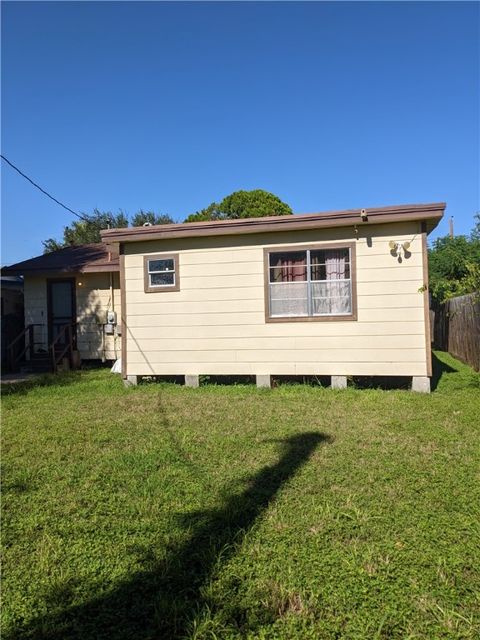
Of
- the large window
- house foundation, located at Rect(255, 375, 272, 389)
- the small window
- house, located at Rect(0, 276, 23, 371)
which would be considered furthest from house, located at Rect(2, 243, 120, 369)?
the large window

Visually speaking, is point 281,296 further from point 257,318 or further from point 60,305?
point 60,305

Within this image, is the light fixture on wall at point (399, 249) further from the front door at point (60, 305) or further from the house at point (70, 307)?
the front door at point (60, 305)

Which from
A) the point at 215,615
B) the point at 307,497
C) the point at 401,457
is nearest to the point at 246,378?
the point at 401,457

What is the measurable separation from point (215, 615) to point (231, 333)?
6107 mm

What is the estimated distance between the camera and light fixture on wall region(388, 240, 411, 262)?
736 centimetres

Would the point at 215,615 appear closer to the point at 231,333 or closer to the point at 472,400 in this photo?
the point at 472,400

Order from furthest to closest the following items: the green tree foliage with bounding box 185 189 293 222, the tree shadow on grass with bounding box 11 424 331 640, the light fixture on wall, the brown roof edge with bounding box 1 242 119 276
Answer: the green tree foliage with bounding box 185 189 293 222, the brown roof edge with bounding box 1 242 119 276, the light fixture on wall, the tree shadow on grass with bounding box 11 424 331 640

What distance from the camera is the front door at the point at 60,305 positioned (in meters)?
12.2

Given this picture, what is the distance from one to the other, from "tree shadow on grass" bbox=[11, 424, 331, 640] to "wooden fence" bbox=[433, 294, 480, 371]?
6377mm

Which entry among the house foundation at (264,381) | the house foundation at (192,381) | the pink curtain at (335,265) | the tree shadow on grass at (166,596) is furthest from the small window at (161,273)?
the tree shadow on grass at (166,596)

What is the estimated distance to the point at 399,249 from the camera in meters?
7.39

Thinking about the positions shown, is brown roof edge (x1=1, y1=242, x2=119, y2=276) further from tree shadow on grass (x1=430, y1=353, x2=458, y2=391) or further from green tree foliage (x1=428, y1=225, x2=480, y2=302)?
green tree foliage (x1=428, y1=225, x2=480, y2=302)

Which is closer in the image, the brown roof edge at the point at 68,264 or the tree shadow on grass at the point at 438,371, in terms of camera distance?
the tree shadow on grass at the point at 438,371

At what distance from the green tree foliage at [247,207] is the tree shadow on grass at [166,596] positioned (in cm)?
2182
